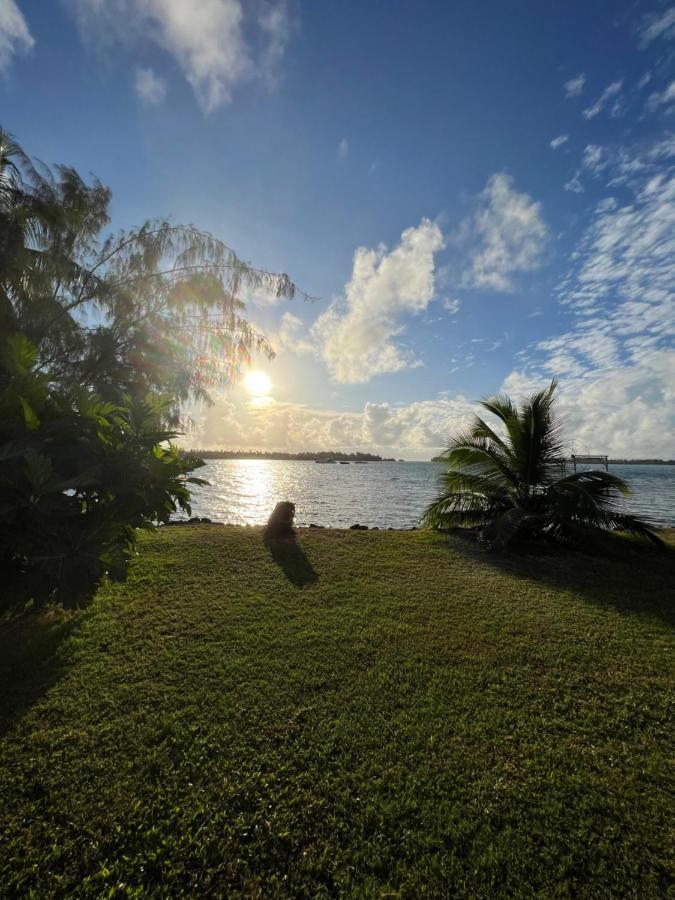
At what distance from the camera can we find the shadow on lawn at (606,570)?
6199mm

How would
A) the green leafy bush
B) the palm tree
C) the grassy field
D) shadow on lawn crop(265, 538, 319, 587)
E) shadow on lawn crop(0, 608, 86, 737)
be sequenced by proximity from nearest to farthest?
the grassy field → the green leafy bush → shadow on lawn crop(0, 608, 86, 737) → shadow on lawn crop(265, 538, 319, 587) → the palm tree

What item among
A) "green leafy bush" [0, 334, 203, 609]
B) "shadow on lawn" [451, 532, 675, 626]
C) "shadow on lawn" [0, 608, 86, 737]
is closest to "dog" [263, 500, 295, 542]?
"shadow on lawn" [451, 532, 675, 626]

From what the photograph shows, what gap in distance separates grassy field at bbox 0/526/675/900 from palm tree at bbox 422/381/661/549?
3118mm

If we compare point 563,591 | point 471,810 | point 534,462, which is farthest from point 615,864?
point 534,462

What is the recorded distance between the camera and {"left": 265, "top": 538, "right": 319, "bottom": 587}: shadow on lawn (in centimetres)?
711

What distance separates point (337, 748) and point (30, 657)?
397 cm

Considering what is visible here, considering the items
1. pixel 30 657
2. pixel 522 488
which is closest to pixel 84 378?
pixel 30 657

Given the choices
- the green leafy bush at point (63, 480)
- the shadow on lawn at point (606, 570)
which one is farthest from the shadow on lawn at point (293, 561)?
the green leafy bush at point (63, 480)

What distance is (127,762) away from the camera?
2.92m

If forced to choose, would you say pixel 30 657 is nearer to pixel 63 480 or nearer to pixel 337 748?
pixel 63 480

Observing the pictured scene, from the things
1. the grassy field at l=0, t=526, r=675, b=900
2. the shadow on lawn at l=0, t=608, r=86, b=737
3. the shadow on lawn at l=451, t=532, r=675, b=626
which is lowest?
the shadow on lawn at l=0, t=608, r=86, b=737

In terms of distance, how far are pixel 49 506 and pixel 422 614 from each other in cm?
504

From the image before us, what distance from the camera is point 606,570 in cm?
777

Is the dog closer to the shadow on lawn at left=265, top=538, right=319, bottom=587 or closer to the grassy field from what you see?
the shadow on lawn at left=265, top=538, right=319, bottom=587
